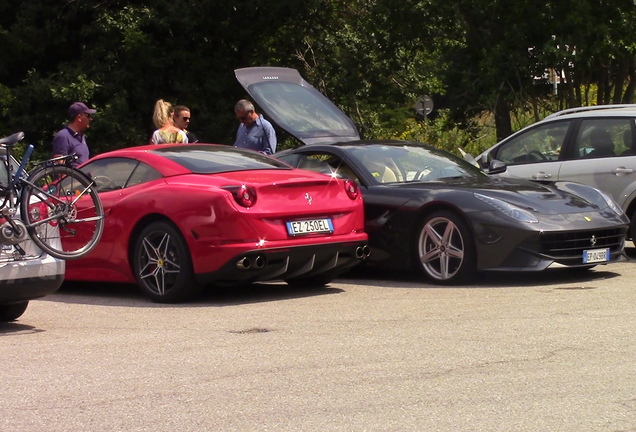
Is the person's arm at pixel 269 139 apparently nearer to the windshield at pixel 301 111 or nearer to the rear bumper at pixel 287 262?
the windshield at pixel 301 111

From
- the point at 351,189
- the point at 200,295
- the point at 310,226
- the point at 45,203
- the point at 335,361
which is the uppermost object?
the point at 45,203

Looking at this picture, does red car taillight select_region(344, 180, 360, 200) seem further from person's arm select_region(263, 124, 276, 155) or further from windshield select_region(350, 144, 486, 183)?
A: person's arm select_region(263, 124, 276, 155)

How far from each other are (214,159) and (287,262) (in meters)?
1.35

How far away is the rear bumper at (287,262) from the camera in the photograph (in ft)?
31.3

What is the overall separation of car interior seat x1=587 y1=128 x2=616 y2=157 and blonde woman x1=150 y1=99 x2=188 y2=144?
15.6 feet

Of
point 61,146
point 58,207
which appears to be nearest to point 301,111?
point 61,146

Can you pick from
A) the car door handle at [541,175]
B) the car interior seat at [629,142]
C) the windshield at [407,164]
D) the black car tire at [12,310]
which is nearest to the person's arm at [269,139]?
the windshield at [407,164]

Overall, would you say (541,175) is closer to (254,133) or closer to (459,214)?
(459,214)

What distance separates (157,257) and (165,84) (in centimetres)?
2176

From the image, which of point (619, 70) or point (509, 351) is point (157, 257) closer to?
point (509, 351)

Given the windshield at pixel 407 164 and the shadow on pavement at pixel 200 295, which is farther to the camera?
the windshield at pixel 407 164

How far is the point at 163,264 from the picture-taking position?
988cm

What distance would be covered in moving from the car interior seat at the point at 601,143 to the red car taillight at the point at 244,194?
4.92 metres

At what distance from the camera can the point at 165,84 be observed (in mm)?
31172
